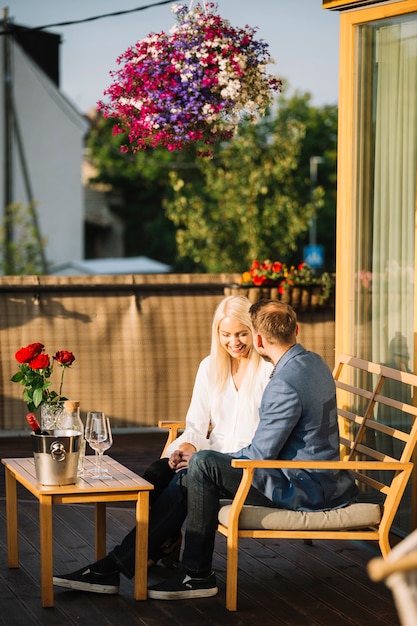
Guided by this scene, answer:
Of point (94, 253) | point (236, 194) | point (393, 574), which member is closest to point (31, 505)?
point (393, 574)

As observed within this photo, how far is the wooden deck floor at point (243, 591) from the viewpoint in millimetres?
3863

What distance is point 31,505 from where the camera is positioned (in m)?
5.65

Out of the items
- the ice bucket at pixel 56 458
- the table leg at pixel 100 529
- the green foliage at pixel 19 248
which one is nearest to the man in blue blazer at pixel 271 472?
the table leg at pixel 100 529

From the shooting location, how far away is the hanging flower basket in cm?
430

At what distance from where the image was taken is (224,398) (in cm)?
454

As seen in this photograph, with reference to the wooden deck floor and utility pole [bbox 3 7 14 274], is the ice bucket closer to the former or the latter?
the wooden deck floor

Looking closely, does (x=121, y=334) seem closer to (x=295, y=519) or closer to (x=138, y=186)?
(x=295, y=519)

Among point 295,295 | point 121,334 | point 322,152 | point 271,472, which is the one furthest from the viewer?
point 322,152

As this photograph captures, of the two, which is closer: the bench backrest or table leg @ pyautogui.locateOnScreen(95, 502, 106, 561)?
table leg @ pyautogui.locateOnScreen(95, 502, 106, 561)

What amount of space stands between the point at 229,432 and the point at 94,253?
41.2m

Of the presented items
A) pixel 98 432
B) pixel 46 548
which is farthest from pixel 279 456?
pixel 46 548

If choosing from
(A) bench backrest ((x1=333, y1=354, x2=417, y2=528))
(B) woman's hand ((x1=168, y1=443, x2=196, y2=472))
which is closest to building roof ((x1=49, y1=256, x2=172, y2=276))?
(A) bench backrest ((x1=333, y1=354, x2=417, y2=528))

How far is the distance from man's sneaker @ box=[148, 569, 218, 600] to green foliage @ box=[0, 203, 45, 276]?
60.4 ft

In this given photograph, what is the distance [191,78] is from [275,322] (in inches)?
42.7
